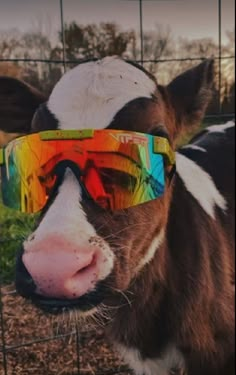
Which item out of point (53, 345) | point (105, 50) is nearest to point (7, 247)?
point (53, 345)

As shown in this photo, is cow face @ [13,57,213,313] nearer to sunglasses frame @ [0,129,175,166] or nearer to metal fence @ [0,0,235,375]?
sunglasses frame @ [0,129,175,166]

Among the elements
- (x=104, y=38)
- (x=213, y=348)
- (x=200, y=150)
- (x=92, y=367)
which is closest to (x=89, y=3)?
(x=104, y=38)

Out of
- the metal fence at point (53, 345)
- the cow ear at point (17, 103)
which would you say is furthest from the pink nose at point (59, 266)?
the metal fence at point (53, 345)

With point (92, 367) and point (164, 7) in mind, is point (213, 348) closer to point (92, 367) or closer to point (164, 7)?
point (92, 367)

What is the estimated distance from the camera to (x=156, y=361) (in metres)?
1.59

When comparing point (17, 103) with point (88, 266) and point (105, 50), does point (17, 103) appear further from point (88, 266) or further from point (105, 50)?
point (105, 50)

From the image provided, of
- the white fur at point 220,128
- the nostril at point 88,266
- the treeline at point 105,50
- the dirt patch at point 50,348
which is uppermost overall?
the treeline at point 105,50

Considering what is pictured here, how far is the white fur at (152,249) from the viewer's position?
142 centimetres

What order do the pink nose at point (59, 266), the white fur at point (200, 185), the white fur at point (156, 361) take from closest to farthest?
the pink nose at point (59, 266) < the white fur at point (156, 361) < the white fur at point (200, 185)

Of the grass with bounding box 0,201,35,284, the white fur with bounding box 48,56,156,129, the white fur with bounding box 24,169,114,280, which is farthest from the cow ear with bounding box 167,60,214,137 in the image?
the grass with bounding box 0,201,35,284

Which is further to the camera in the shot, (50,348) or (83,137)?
(50,348)

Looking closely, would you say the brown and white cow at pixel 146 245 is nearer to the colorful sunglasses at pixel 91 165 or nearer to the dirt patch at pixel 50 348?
the colorful sunglasses at pixel 91 165

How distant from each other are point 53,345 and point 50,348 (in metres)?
0.02

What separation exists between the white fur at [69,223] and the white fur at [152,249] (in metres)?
0.23
